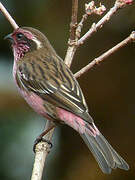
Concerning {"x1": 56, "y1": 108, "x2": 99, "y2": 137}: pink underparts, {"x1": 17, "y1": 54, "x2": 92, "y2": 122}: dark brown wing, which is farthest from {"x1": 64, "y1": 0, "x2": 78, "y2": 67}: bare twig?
{"x1": 56, "y1": 108, "x2": 99, "y2": 137}: pink underparts

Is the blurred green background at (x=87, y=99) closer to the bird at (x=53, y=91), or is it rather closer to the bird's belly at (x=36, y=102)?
the bird at (x=53, y=91)

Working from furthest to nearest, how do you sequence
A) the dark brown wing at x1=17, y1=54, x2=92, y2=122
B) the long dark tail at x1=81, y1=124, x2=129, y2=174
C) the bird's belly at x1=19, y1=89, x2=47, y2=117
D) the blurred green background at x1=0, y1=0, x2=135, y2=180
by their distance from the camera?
1. the blurred green background at x1=0, y1=0, x2=135, y2=180
2. the bird's belly at x1=19, y1=89, x2=47, y2=117
3. the dark brown wing at x1=17, y1=54, x2=92, y2=122
4. the long dark tail at x1=81, y1=124, x2=129, y2=174

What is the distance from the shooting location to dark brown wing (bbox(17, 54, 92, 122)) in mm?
8633

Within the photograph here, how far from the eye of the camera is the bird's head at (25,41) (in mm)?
9609

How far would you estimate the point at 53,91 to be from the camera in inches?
348

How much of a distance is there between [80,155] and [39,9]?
2844 mm

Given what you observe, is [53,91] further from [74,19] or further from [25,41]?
[25,41]

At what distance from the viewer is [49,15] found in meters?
12.9

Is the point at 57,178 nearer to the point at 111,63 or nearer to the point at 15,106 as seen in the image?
the point at 15,106

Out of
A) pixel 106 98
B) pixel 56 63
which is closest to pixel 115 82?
pixel 106 98

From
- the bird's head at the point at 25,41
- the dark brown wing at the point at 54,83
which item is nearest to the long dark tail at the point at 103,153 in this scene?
the dark brown wing at the point at 54,83

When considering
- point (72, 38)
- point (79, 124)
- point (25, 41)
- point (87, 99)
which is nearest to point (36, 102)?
point (79, 124)

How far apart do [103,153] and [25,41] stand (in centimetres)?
214

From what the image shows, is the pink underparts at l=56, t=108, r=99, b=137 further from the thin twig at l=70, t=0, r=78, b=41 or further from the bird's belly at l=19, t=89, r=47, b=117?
the thin twig at l=70, t=0, r=78, b=41
